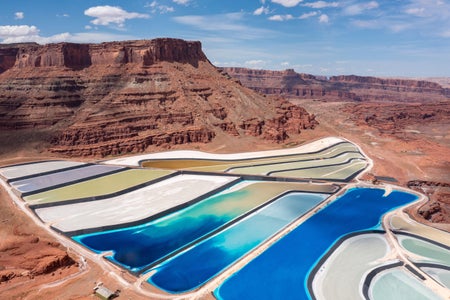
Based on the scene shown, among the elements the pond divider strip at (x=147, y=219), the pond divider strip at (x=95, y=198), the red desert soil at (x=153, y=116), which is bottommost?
the pond divider strip at (x=147, y=219)

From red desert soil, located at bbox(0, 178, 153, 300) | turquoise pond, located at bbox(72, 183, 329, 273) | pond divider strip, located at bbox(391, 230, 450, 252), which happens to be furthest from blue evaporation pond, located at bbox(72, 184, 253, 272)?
pond divider strip, located at bbox(391, 230, 450, 252)

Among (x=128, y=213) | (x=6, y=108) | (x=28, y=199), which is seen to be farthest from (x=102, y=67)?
(x=128, y=213)

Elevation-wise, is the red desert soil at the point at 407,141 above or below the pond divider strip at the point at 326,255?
above

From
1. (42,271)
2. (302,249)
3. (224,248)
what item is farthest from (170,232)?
(302,249)

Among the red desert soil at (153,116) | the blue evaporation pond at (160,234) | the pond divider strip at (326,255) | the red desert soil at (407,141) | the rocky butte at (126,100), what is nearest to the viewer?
the pond divider strip at (326,255)

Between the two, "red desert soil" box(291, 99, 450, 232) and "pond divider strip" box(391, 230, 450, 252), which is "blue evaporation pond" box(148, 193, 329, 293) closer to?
"pond divider strip" box(391, 230, 450, 252)

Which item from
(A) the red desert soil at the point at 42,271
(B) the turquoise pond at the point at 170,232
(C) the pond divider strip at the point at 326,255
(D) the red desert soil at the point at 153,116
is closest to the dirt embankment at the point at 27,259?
(A) the red desert soil at the point at 42,271

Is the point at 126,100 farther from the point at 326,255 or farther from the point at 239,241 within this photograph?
the point at 326,255

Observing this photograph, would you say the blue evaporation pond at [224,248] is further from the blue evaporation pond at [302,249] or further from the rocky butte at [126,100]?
the rocky butte at [126,100]
